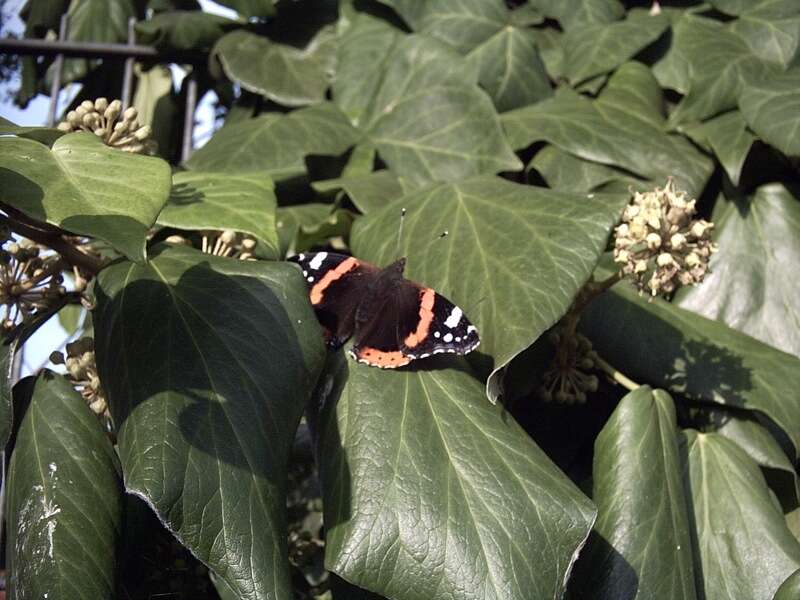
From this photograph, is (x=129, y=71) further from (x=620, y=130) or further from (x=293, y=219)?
(x=620, y=130)

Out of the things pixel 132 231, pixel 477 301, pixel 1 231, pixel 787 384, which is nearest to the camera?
pixel 132 231

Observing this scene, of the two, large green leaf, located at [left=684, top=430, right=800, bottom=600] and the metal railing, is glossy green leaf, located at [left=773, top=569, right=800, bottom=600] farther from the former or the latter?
the metal railing

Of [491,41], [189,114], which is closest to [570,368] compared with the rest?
[491,41]

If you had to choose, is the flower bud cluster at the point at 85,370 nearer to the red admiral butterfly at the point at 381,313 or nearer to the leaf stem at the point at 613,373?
the red admiral butterfly at the point at 381,313

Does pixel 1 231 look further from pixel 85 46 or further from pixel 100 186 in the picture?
pixel 85 46

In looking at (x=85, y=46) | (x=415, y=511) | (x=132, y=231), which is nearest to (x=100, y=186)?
(x=132, y=231)

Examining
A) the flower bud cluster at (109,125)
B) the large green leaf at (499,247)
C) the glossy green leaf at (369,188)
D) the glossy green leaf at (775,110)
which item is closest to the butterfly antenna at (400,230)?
the large green leaf at (499,247)
